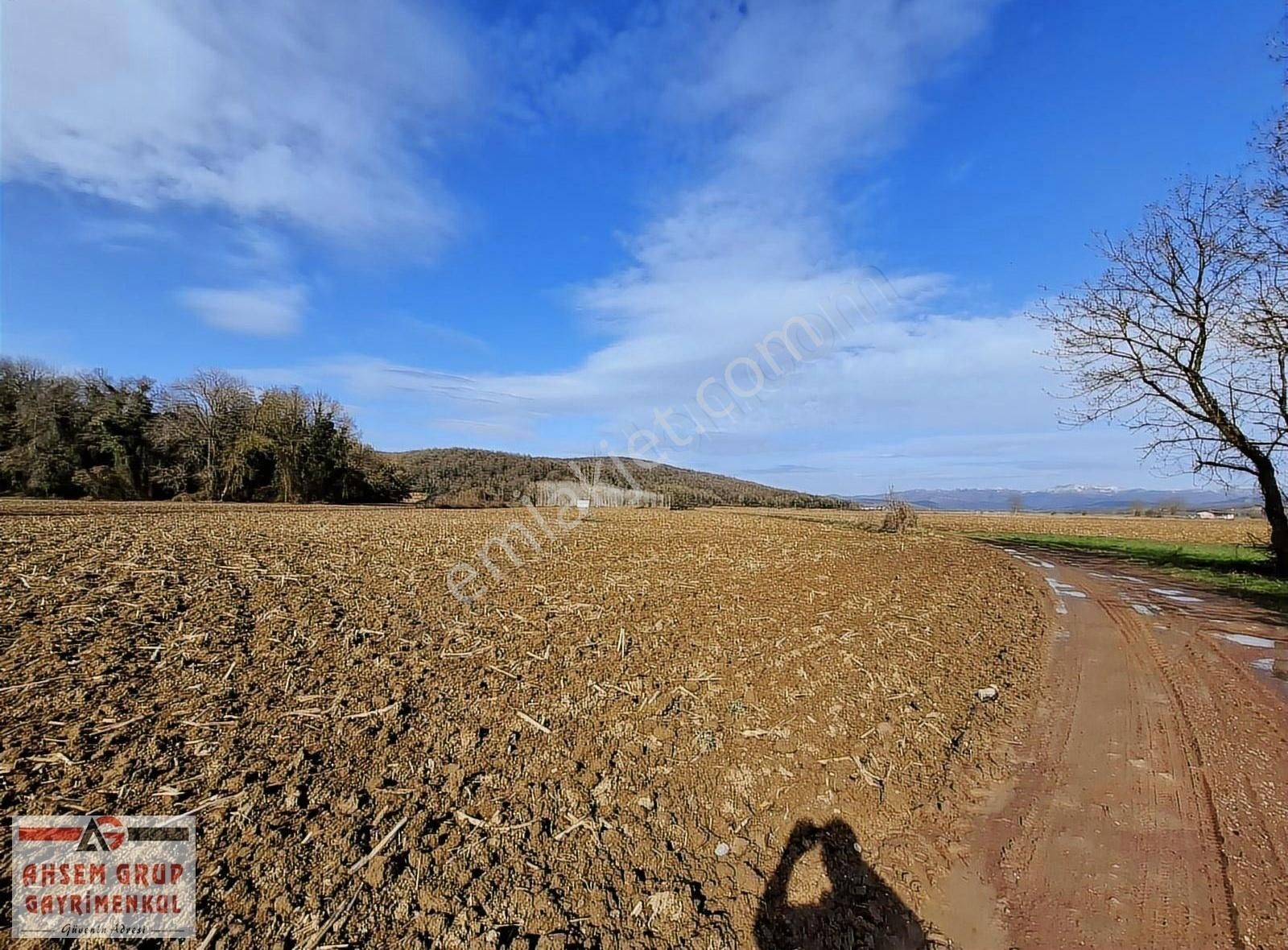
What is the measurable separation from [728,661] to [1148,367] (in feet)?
60.3

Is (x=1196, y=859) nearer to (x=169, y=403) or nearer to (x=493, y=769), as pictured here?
(x=493, y=769)

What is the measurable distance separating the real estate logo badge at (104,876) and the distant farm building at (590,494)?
49134mm

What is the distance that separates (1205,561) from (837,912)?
21.5 metres

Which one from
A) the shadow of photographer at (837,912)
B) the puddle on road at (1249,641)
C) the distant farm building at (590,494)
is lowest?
the shadow of photographer at (837,912)

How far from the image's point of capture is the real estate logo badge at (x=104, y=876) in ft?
8.14

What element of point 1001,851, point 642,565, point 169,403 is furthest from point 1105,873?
point 169,403

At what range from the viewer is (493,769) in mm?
3836

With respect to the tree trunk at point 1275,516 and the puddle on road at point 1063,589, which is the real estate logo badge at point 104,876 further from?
the tree trunk at point 1275,516

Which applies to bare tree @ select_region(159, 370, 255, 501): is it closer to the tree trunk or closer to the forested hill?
the forested hill

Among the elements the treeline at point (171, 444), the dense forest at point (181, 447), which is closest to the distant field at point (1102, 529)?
the dense forest at point (181, 447)

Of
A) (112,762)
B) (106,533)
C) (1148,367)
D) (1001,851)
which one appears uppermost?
(1148,367)

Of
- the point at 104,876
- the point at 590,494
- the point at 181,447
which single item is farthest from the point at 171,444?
the point at 104,876

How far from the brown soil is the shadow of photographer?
0.02 metres

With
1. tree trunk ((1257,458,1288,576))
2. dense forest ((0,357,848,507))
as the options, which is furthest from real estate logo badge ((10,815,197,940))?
dense forest ((0,357,848,507))
